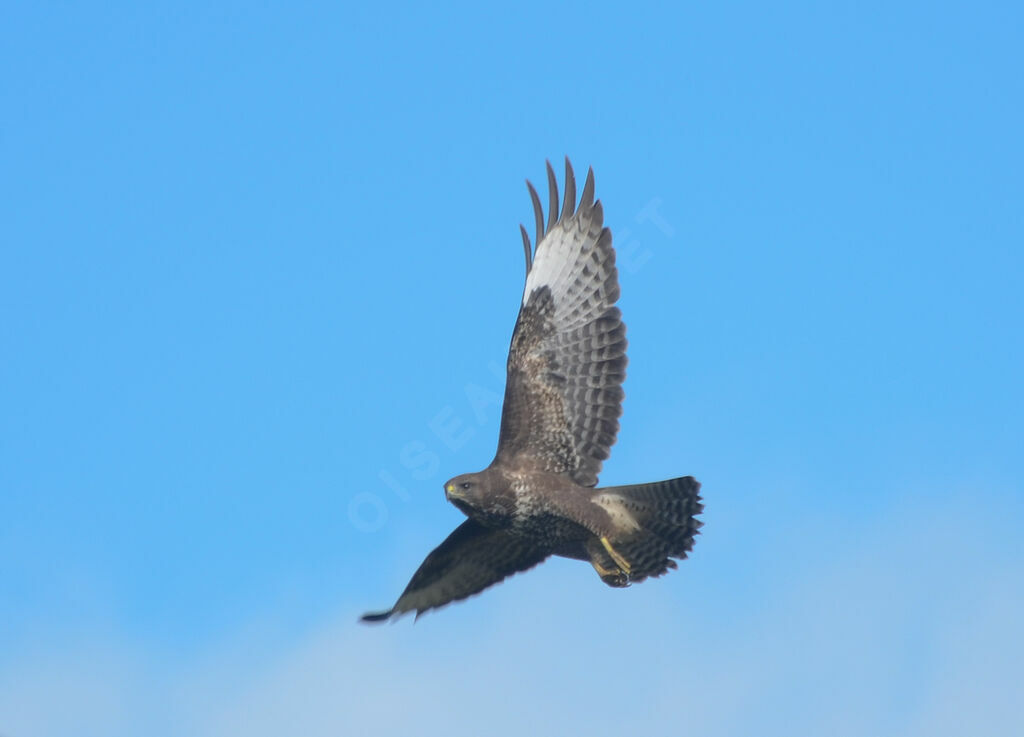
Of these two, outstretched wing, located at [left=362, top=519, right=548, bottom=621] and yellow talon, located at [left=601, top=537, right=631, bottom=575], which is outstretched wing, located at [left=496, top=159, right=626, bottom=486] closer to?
yellow talon, located at [left=601, top=537, right=631, bottom=575]

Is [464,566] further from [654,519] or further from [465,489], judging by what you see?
[654,519]

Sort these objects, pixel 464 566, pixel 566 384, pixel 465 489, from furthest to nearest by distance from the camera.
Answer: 1. pixel 464 566
2. pixel 566 384
3. pixel 465 489

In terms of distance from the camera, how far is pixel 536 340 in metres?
13.5

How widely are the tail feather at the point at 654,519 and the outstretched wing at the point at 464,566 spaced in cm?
111

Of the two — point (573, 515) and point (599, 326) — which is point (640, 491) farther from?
point (599, 326)

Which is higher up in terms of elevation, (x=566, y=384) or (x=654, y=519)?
(x=566, y=384)

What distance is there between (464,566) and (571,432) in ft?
6.16

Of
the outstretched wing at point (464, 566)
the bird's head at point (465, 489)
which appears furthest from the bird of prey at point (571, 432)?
the outstretched wing at point (464, 566)

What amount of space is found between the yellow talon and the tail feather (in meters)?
0.08

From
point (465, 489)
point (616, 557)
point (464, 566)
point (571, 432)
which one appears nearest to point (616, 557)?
point (616, 557)

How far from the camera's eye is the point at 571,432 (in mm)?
13469

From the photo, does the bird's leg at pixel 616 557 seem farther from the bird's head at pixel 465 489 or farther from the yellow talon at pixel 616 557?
the bird's head at pixel 465 489

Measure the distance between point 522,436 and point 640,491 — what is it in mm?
1139

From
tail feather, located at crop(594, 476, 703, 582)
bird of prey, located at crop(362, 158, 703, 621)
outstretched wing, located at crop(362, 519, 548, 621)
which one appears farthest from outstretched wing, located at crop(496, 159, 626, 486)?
outstretched wing, located at crop(362, 519, 548, 621)
